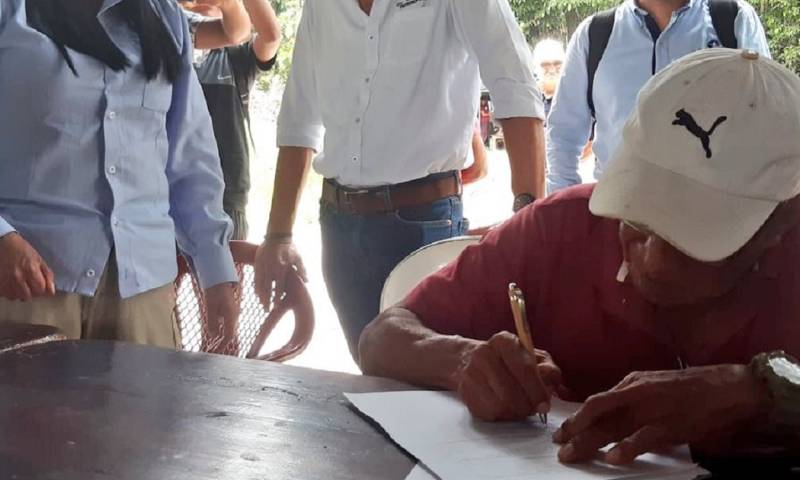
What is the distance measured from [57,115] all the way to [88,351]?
0.47 metres

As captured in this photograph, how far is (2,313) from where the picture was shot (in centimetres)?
156

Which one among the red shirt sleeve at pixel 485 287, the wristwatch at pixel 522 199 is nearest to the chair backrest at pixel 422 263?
the red shirt sleeve at pixel 485 287

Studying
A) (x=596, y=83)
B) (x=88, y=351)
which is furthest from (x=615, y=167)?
(x=596, y=83)

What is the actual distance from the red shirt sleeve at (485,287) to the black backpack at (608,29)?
129 centimetres

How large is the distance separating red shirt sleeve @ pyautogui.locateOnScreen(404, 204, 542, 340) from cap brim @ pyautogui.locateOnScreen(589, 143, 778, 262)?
0.88 ft

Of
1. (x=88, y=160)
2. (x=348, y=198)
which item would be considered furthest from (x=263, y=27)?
(x=88, y=160)

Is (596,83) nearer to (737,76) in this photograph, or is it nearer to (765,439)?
(737,76)

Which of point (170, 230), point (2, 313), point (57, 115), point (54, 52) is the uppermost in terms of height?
point (54, 52)

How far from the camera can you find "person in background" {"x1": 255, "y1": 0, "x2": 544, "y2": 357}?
196 centimetres

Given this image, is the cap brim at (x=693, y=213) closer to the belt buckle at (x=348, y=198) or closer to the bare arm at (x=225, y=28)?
the belt buckle at (x=348, y=198)

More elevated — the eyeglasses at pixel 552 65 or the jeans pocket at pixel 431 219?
the eyeglasses at pixel 552 65

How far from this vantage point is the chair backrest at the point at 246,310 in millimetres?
1860

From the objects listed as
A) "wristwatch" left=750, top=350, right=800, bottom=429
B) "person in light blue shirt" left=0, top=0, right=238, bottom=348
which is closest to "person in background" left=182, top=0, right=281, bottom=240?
"person in light blue shirt" left=0, top=0, right=238, bottom=348

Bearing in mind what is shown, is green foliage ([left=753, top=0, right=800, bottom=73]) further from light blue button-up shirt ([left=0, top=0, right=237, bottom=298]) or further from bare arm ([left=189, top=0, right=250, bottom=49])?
light blue button-up shirt ([left=0, top=0, right=237, bottom=298])
